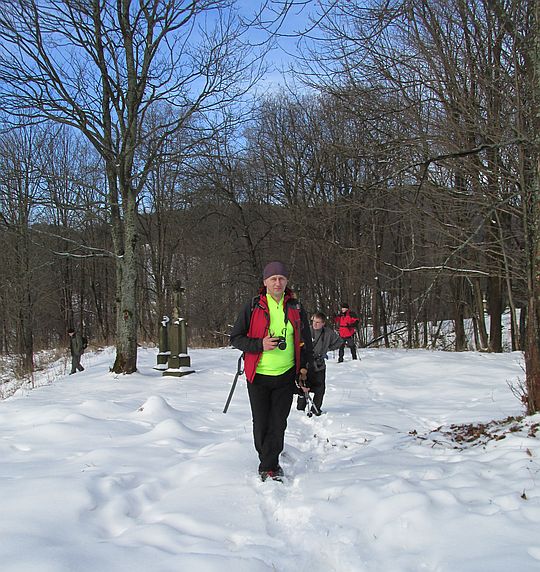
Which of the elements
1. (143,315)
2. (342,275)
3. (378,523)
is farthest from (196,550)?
(143,315)

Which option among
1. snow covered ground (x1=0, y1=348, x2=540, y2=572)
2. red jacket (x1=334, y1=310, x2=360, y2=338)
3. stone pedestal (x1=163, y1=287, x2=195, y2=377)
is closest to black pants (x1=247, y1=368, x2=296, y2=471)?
snow covered ground (x1=0, y1=348, x2=540, y2=572)

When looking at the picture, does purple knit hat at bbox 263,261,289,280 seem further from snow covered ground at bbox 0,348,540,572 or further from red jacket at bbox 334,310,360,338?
red jacket at bbox 334,310,360,338

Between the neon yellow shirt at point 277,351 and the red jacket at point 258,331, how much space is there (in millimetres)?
39

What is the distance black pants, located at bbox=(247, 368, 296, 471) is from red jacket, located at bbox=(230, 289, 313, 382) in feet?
0.39

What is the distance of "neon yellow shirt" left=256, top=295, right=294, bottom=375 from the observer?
13.9ft

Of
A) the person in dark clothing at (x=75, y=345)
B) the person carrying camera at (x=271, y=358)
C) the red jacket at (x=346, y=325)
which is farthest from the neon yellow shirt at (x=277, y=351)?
the person in dark clothing at (x=75, y=345)

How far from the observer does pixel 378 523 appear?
3182mm

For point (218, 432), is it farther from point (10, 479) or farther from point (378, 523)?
point (378, 523)

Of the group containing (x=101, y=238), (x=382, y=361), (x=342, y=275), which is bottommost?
(x=382, y=361)

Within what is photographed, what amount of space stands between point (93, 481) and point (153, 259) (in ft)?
86.2

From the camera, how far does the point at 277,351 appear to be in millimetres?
4234

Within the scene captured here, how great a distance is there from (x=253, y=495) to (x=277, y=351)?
45.1 inches

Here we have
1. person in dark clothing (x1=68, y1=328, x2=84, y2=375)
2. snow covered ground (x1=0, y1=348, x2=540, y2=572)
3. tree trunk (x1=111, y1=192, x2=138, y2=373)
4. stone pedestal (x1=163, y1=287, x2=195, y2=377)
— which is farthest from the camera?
person in dark clothing (x1=68, y1=328, x2=84, y2=375)

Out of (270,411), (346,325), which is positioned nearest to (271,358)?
(270,411)
